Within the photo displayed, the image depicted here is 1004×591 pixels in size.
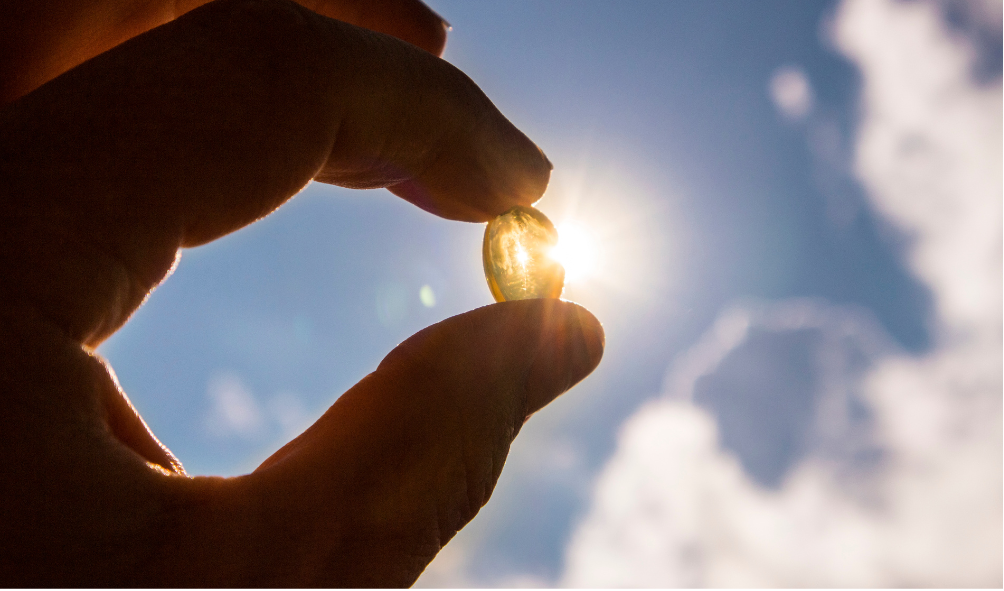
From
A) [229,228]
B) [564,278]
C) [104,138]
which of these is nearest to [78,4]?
[104,138]

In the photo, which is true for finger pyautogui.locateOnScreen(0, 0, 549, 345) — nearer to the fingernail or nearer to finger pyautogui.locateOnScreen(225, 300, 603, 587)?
finger pyautogui.locateOnScreen(225, 300, 603, 587)

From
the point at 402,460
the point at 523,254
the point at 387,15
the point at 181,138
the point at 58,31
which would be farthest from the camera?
the point at 523,254

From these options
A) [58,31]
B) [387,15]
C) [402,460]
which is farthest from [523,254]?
[58,31]

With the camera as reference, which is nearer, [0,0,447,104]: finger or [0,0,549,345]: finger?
[0,0,549,345]: finger

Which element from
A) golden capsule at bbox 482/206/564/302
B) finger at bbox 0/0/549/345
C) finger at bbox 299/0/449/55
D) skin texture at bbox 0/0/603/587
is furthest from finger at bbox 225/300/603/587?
finger at bbox 299/0/449/55

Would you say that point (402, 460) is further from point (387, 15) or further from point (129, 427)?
point (387, 15)

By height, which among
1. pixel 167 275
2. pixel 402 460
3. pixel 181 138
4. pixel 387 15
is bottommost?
pixel 402 460

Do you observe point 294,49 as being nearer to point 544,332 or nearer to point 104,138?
Answer: point 104,138
